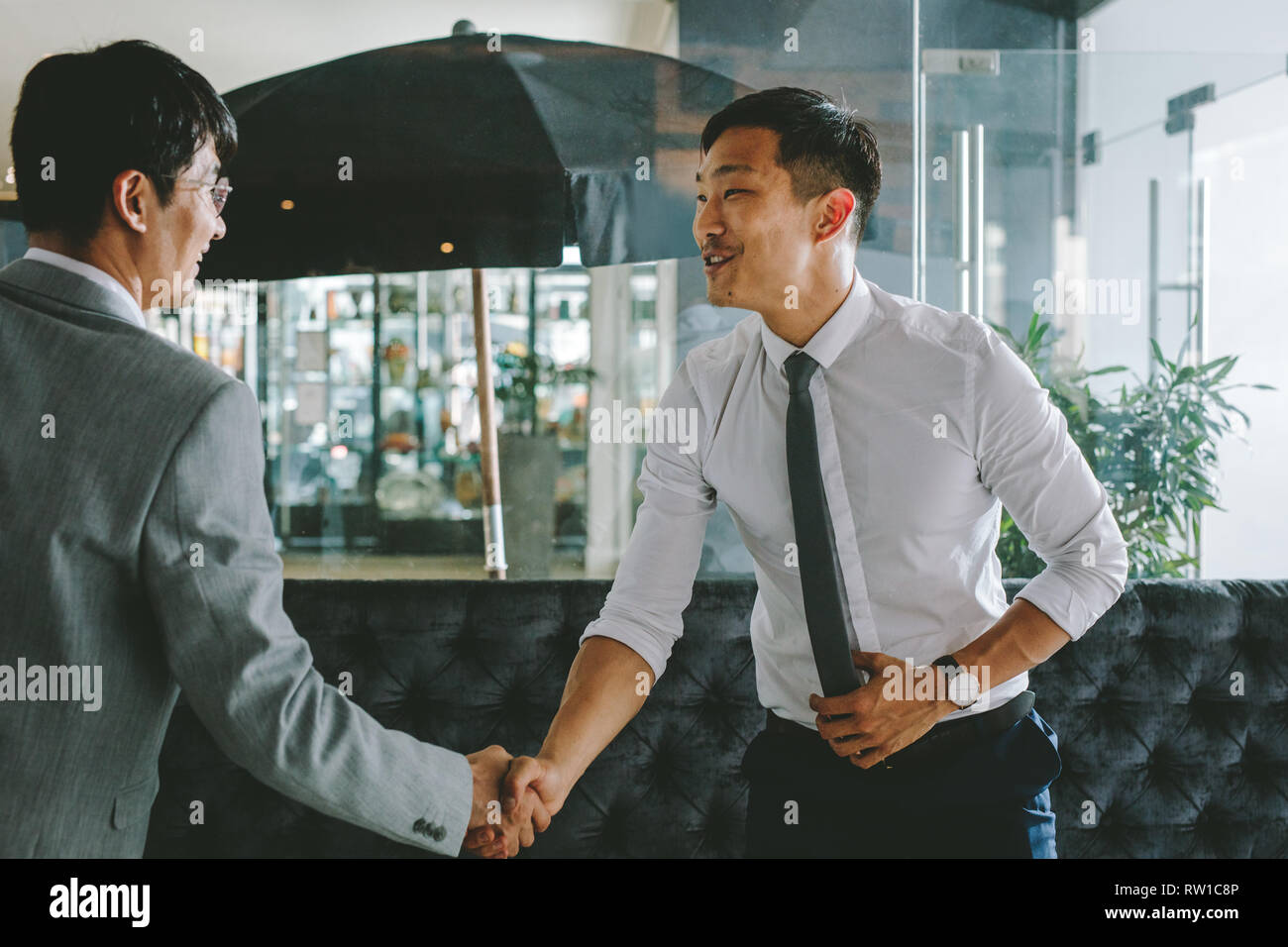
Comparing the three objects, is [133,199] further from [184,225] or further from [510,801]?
[510,801]

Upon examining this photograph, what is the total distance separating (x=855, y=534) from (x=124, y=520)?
854 mm

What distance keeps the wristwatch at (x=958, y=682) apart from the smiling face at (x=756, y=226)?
1.75 feet

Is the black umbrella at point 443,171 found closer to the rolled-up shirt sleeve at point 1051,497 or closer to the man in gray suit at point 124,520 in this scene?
the man in gray suit at point 124,520

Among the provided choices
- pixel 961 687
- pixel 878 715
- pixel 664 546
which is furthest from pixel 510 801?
pixel 961 687

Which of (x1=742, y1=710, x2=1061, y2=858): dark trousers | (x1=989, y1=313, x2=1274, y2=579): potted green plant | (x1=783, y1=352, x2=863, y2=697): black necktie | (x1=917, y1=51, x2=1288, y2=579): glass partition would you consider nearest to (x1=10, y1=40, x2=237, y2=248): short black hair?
(x1=783, y1=352, x2=863, y2=697): black necktie

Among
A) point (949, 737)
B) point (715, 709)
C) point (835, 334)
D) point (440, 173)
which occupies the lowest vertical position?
point (715, 709)

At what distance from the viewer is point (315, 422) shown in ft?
16.2

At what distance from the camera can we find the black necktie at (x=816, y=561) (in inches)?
47.5

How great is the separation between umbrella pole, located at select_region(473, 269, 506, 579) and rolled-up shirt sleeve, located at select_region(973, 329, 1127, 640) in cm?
155

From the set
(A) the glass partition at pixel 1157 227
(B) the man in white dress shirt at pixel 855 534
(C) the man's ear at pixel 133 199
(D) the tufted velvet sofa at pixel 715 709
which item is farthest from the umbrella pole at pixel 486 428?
(C) the man's ear at pixel 133 199

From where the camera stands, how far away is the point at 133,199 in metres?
1.03

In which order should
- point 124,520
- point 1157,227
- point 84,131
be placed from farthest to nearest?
1. point 1157,227
2. point 84,131
3. point 124,520

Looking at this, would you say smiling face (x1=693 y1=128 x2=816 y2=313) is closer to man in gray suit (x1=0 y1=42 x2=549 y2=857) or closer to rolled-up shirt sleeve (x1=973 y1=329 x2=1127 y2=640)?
rolled-up shirt sleeve (x1=973 y1=329 x2=1127 y2=640)
